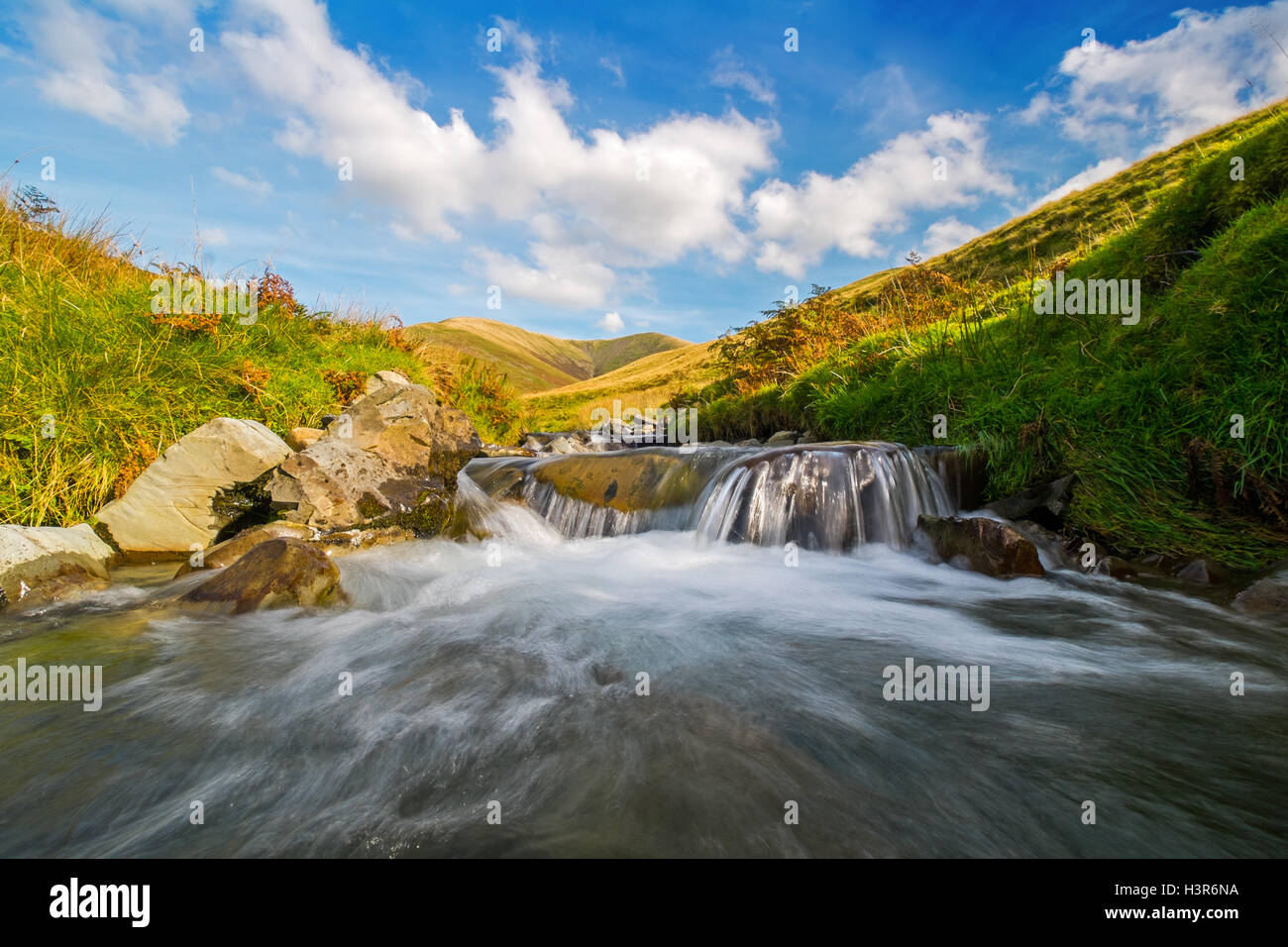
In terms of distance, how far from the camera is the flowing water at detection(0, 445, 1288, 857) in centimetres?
180

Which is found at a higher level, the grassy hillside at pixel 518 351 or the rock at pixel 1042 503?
the grassy hillside at pixel 518 351

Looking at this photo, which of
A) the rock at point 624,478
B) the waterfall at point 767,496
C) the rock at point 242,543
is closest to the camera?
the rock at point 242,543

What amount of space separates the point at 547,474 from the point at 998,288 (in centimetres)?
1033

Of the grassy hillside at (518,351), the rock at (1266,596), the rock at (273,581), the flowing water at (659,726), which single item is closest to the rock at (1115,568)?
the flowing water at (659,726)

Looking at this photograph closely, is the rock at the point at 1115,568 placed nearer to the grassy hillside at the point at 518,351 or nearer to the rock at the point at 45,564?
the rock at the point at 45,564

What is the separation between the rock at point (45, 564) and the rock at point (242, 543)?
67 cm

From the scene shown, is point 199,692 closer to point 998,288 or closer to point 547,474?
point 547,474

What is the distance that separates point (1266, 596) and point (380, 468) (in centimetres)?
884

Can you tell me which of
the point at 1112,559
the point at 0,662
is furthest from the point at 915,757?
the point at 0,662

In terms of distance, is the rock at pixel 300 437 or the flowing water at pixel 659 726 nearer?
the flowing water at pixel 659 726

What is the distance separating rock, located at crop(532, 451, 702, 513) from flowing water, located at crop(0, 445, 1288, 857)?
2163mm

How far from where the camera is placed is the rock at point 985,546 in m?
4.58

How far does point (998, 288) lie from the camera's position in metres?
10.6

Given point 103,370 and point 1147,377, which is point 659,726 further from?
point 103,370
